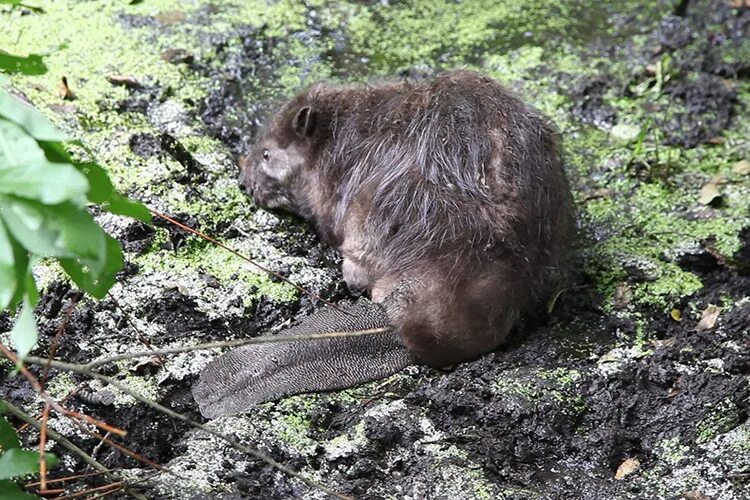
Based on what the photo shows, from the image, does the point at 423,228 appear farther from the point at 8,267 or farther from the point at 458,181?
the point at 8,267

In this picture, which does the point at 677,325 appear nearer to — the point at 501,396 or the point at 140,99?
the point at 501,396

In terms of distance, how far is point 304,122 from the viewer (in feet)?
14.0

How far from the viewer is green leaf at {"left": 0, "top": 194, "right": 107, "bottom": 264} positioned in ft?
5.64

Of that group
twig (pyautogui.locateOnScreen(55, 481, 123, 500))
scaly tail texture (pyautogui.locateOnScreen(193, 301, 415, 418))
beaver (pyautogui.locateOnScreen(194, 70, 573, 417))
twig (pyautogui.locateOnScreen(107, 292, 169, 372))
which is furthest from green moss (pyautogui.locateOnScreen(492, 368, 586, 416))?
twig (pyautogui.locateOnScreen(55, 481, 123, 500))

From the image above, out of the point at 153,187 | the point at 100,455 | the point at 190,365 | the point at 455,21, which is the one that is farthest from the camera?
the point at 455,21

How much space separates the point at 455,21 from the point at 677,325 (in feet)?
9.35

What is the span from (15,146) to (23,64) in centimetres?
45

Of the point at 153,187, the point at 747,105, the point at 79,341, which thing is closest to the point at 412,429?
the point at 79,341

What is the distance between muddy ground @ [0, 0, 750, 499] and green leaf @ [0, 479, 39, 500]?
0.58 m

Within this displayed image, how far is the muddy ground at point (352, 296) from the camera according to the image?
296 cm

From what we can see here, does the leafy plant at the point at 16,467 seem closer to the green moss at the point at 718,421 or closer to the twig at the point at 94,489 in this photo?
the twig at the point at 94,489

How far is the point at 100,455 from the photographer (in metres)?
2.88

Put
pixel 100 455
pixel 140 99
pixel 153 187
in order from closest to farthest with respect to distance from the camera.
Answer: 1. pixel 100 455
2. pixel 153 187
3. pixel 140 99

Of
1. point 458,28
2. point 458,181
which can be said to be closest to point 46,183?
point 458,181
